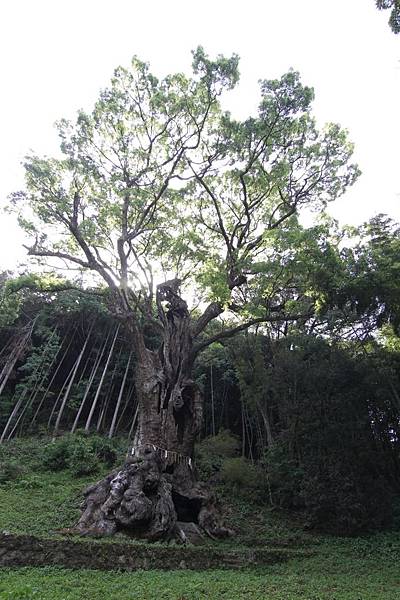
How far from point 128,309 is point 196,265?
258cm

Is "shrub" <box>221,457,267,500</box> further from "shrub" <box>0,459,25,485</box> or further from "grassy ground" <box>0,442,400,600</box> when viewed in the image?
"shrub" <box>0,459,25,485</box>

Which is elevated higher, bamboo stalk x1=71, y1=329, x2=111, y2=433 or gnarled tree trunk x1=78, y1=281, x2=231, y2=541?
bamboo stalk x1=71, y1=329, x2=111, y2=433

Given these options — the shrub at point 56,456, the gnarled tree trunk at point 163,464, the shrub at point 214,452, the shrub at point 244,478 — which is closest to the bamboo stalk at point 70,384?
the shrub at point 56,456

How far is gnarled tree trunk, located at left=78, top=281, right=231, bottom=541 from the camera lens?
7574mm

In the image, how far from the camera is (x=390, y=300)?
937 cm

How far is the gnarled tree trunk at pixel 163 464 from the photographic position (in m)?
7.57

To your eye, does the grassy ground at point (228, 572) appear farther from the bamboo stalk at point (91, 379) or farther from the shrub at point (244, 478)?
the bamboo stalk at point (91, 379)

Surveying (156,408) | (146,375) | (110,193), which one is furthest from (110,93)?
(156,408)

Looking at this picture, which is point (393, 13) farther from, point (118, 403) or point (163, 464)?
point (118, 403)

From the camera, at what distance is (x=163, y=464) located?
922cm

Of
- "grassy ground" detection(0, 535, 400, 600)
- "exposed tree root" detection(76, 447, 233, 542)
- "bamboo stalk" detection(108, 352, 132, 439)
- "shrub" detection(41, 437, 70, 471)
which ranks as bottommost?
"grassy ground" detection(0, 535, 400, 600)

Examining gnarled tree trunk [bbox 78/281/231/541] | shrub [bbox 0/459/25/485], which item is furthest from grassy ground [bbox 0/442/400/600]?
gnarled tree trunk [bbox 78/281/231/541]

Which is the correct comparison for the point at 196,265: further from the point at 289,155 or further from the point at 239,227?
the point at 289,155

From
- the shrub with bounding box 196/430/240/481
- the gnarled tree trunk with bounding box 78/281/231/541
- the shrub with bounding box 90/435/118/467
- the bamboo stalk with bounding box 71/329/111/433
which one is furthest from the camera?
the bamboo stalk with bounding box 71/329/111/433
